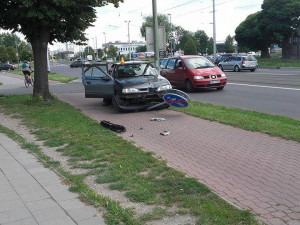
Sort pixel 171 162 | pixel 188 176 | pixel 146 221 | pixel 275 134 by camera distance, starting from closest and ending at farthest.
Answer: pixel 146 221
pixel 188 176
pixel 171 162
pixel 275 134

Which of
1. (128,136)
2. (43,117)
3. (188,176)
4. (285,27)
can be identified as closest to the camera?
(188,176)

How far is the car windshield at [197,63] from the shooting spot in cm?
1786

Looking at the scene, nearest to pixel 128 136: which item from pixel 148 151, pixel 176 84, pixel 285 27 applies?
pixel 148 151

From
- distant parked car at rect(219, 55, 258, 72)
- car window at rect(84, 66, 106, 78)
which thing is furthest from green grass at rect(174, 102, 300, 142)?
distant parked car at rect(219, 55, 258, 72)

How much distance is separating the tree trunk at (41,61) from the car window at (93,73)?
292 centimetres

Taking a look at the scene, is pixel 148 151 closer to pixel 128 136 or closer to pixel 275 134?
pixel 128 136

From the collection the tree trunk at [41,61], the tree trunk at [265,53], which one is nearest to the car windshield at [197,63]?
the tree trunk at [41,61]

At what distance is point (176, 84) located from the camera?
18750mm

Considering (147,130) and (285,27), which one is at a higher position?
(285,27)

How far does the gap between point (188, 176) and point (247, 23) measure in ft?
198

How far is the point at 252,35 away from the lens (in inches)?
2328

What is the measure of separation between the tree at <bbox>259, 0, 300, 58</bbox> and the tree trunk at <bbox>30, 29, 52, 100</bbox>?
145 ft

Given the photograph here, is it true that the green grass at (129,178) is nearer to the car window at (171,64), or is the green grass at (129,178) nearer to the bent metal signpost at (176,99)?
the bent metal signpost at (176,99)

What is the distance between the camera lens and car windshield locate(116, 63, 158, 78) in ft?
42.2
